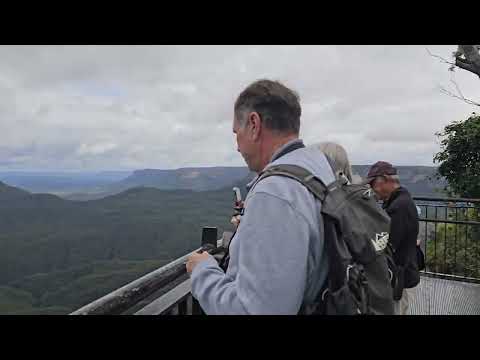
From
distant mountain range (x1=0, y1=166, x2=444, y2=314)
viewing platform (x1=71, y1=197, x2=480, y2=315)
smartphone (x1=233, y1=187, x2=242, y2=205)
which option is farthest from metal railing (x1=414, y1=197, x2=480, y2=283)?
distant mountain range (x1=0, y1=166, x2=444, y2=314)

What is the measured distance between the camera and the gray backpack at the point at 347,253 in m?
1.05

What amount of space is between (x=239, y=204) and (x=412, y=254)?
160cm

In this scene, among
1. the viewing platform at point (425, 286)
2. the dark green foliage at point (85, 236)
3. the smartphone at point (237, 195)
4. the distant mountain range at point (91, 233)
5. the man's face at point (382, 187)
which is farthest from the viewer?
the dark green foliage at point (85, 236)

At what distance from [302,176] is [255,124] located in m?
0.27

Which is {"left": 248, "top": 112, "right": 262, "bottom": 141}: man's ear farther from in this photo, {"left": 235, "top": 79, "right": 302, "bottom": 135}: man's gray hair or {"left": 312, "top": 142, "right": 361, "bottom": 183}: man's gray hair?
{"left": 312, "top": 142, "right": 361, "bottom": 183}: man's gray hair

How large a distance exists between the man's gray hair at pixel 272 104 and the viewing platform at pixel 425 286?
1.96 feet

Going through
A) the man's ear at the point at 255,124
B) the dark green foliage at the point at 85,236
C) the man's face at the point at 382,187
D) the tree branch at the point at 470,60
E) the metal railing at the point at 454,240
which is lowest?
the dark green foliage at the point at 85,236

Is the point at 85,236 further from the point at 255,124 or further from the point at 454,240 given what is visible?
the point at 255,124

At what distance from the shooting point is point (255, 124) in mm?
1248

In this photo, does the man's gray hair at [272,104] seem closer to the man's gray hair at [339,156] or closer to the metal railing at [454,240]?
the man's gray hair at [339,156]

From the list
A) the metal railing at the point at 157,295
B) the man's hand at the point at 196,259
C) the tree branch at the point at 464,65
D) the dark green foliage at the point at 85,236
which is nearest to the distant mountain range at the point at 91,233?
the dark green foliage at the point at 85,236

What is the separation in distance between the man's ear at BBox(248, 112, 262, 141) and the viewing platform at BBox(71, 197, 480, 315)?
21.5 inches
